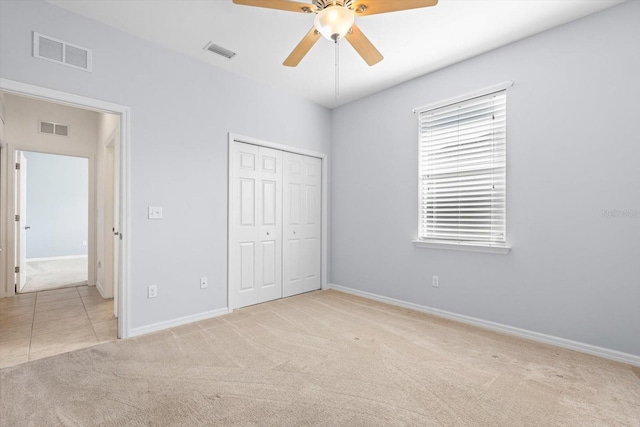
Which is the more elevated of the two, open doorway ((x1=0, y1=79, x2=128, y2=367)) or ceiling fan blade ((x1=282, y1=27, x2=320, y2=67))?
ceiling fan blade ((x1=282, y1=27, x2=320, y2=67))

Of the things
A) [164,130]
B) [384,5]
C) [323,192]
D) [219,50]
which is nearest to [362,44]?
[384,5]

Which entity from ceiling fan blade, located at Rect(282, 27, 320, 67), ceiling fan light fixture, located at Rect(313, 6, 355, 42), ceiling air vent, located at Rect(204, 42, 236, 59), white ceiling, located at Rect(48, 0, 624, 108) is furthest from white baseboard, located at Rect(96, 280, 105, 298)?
ceiling fan light fixture, located at Rect(313, 6, 355, 42)

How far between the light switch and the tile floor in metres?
1.15

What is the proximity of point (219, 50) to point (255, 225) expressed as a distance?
1.96 metres

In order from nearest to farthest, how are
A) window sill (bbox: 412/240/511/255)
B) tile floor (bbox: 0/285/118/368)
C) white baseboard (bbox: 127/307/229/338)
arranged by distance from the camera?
tile floor (bbox: 0/285/118/368) → white baseboard (bbox: 127/307/229/338) → window sill (bbox: 412/240/511/255)

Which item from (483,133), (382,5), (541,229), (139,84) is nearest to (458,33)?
(483,133)

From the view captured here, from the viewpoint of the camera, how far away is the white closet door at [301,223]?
4207 millimetres

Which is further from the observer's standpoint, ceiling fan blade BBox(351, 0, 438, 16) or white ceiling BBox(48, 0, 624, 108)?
white ceiling BBox(48, 0, 624, 108)

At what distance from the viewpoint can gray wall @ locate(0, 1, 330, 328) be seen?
2.41 meters

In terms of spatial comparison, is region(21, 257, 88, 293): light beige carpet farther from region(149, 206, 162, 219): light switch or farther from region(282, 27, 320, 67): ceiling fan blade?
region(282, 27, 320, 67): ceiling fan blade

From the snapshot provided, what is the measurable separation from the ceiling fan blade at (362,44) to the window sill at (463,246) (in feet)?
6.69

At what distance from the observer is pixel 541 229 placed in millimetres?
2734

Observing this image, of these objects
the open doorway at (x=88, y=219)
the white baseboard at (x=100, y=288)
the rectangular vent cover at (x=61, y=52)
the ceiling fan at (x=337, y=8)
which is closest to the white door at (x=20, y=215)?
the open doorway at (x=88, y=219)

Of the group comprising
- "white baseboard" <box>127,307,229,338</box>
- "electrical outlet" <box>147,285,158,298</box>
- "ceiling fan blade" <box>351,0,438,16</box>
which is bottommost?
"white baseboard" <box>127,307,229,338</box>
